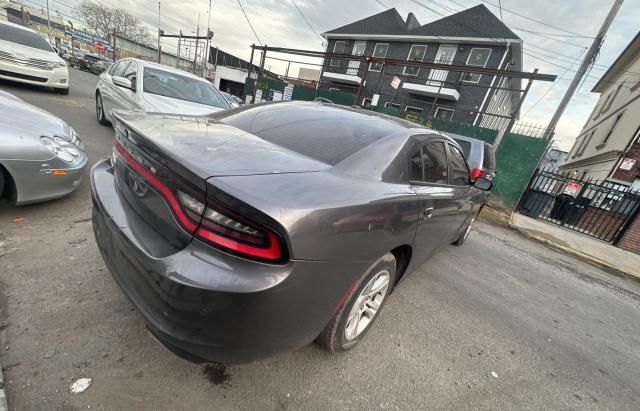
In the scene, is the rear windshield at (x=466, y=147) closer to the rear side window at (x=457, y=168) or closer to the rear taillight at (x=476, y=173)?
the rear taillight at (x=476, y=173)

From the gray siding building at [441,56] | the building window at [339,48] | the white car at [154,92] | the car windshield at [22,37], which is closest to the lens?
the white car at [154,92]

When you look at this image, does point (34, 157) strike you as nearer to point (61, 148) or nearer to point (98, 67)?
point (61, 148)

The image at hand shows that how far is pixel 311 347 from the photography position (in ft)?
6.66

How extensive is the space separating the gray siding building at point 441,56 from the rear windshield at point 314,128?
49.1 ft

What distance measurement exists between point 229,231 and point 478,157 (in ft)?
21.1

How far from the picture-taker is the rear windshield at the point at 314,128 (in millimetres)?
1854

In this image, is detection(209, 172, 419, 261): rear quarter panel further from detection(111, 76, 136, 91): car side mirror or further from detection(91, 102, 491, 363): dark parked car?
detection(111, 76, 136, 91): car side mirror

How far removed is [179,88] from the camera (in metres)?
5.46

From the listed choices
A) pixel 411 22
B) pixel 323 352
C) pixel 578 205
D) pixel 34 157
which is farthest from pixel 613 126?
pixel 34 157

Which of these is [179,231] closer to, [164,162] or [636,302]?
[164,162]

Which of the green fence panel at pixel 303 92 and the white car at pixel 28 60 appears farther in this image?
the green fence panel at pixel 303 92

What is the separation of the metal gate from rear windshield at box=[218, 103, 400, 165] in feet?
26.2

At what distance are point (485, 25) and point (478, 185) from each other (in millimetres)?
21812

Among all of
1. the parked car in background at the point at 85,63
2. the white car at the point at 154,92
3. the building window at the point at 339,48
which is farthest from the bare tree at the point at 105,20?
Result: the white car at the point at 154,92
